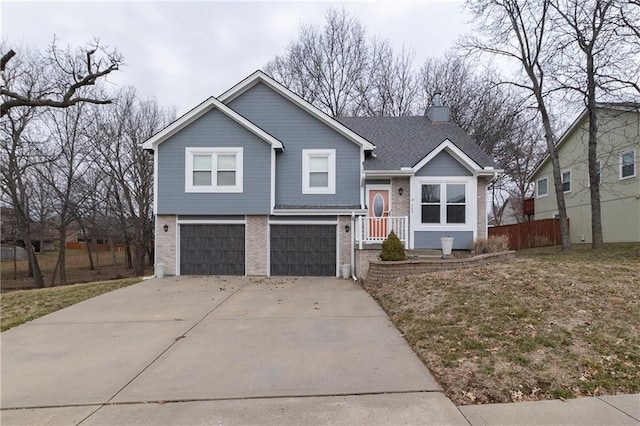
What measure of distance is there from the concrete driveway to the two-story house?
14.8 metres

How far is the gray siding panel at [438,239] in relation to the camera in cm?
1312

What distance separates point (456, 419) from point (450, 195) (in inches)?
428

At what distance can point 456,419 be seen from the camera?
127 inches

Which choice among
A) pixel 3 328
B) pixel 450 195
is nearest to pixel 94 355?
pixel 3 328

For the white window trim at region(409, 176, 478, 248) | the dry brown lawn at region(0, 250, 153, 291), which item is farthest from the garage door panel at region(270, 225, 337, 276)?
the dry brown lawn at region(0, 250, 153, 291)

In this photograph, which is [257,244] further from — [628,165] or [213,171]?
[628,165]

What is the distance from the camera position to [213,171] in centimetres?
1289

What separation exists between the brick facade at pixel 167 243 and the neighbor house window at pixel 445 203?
8.92 metres

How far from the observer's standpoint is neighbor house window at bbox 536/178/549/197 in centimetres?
2278

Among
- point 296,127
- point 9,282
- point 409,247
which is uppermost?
point 296,127

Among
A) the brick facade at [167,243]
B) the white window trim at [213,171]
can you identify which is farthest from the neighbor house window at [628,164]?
the brick facade at [167,243]

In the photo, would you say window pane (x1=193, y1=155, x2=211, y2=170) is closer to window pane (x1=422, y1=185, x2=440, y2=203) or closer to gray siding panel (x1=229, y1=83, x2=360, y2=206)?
gray siding panel (x1=229, y1=83, x2=360, y2=206)

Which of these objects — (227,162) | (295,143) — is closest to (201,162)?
(227,162)

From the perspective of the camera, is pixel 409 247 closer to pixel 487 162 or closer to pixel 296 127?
pixel 487 162
